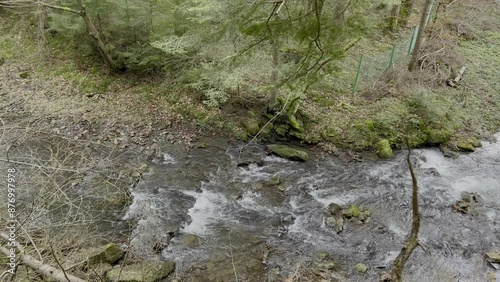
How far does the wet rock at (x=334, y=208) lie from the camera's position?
8812mm

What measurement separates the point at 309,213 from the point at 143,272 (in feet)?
14.0

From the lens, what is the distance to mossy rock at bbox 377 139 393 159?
10.7 meters

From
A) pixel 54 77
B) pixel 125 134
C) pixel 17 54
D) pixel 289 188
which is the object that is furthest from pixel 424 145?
pixel 17 54

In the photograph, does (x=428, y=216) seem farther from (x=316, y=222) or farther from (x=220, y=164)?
(x=220, y=164)

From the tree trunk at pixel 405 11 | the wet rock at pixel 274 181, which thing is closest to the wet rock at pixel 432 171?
the wet rock at pixel 274 181

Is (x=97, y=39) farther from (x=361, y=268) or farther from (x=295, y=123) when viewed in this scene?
(x=361, y=268)

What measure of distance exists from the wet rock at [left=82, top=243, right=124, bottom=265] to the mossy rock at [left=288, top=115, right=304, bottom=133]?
6.38m

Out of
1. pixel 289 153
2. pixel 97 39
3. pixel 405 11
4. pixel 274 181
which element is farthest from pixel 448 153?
pixel 97 39

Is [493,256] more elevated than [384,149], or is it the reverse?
[384,149]

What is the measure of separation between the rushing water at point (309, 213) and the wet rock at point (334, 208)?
225 millimetres

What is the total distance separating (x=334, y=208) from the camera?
8.88 metres

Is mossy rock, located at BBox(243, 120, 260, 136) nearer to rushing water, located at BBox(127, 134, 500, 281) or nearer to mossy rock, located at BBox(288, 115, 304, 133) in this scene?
rushing water, located at BBox(127, 134, 500, 281)

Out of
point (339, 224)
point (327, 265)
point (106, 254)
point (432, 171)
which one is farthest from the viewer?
point (432, 171)

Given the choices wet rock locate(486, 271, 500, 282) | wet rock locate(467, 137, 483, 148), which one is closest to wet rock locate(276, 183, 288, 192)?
wet rock locate(486, 271, 500, 282)
